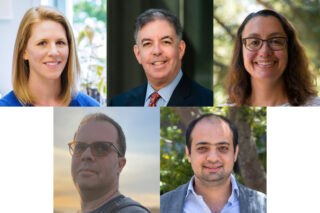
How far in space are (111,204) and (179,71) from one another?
3.79 ft

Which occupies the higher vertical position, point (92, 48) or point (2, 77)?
point (92, 48)

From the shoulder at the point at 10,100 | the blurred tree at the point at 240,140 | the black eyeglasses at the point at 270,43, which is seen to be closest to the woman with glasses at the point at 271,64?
the black eyeglasses at the point at 270,43

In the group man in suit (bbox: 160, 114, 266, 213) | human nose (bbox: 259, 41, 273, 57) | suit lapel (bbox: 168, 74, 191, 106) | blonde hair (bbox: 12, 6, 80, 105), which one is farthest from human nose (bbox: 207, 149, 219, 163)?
blonde hair (bbox: 12, 6, 80, 105)

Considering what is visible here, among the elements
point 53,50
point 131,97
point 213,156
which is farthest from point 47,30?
point 213,156

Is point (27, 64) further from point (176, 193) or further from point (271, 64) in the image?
point (271, 64)

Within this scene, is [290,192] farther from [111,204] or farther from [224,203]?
[111,204]

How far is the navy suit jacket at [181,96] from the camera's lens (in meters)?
2.89

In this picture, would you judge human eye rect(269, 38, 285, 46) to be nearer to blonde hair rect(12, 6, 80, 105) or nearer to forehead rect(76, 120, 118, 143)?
forehead rect(76, 120, 118, 143)

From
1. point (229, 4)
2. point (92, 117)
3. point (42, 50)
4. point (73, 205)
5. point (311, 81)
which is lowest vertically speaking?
point (73, 205)

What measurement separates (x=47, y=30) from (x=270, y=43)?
1652 mm

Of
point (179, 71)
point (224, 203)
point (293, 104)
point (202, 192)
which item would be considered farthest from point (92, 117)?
point (293, 104)

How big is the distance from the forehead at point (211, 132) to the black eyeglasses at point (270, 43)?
0.60m

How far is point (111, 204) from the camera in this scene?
299cm

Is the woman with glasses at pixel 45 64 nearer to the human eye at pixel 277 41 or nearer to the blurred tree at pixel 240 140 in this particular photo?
the blurred tree at pixel 240 140
